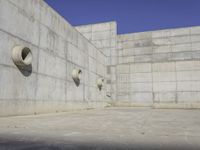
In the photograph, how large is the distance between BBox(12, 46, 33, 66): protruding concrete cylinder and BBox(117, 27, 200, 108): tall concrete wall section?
9.65 metres

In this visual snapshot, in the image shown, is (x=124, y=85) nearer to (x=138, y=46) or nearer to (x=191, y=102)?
(x=138, y=46)

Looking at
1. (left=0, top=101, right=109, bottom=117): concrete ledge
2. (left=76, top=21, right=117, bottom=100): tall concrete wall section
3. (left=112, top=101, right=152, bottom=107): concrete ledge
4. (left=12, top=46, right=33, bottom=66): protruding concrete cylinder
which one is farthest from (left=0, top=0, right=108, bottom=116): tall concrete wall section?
(left=76, top=21, right=117, bottom=100): tall concrete wall section

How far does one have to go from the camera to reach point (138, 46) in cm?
1598

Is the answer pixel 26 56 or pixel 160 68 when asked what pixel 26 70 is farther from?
pixel 160 68

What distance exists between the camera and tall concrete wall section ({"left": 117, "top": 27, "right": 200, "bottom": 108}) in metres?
13.3

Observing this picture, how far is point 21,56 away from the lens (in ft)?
18.5

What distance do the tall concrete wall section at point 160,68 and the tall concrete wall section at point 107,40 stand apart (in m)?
0.48

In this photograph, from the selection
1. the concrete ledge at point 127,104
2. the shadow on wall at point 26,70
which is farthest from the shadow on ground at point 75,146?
the concrete ledge at point 127,104

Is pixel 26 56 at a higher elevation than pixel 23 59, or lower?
higher

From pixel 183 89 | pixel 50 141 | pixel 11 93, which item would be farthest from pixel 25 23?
pixel 183 89

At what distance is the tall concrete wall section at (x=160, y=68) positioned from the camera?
1332 centimetres

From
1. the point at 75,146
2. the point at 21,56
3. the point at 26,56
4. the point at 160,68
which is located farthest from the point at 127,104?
the point at 75,146

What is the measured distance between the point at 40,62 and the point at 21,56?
1.38 meters

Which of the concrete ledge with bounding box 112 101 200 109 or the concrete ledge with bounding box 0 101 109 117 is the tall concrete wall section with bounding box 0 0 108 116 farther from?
the concrete ledge with bounding box 112 101 200 109
